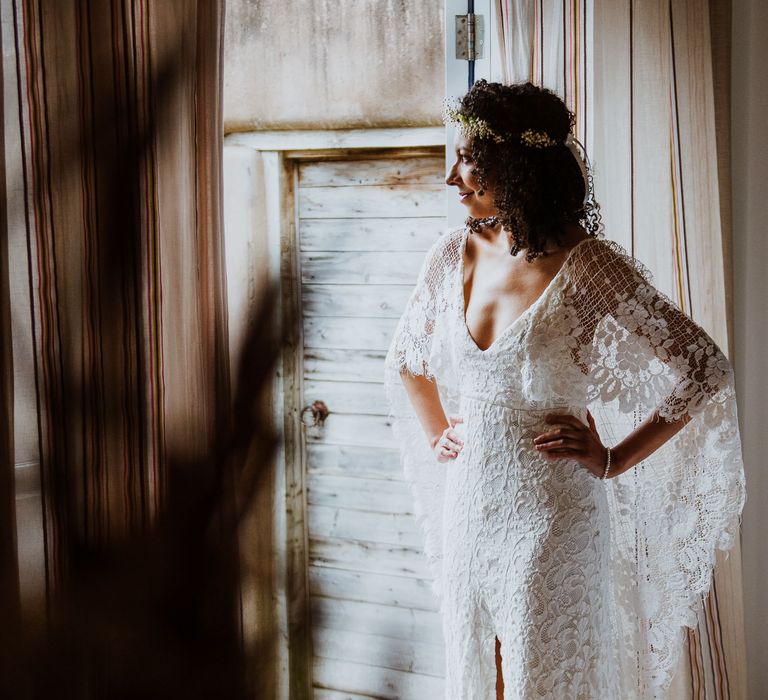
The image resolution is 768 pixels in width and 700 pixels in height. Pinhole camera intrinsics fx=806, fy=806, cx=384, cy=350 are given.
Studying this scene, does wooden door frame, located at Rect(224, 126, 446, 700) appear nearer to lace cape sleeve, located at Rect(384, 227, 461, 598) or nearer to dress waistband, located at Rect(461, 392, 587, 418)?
dress waistband, located at Rect(461, 392, 587, 418)

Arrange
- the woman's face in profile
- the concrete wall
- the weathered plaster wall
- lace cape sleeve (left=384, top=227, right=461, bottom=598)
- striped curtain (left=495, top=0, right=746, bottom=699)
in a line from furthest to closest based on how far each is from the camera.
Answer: the weathered plaster wall
the concrete wall
striped curtain (left=495, top=0, right=746, bottom=699)
lace cape sleeve (left=384, top=227, right=461, bottom=598)
the woman's face in profile

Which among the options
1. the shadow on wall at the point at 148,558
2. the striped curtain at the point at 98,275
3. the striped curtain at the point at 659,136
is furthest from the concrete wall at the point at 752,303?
the shadow on wall at the point at 148,558

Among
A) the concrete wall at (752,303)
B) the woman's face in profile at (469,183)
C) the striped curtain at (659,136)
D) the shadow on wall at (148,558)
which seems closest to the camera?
the shadow on wall at (148,558)

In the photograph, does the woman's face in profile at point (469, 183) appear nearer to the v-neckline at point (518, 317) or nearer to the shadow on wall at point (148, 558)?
the v-neckline at point (518, 317)

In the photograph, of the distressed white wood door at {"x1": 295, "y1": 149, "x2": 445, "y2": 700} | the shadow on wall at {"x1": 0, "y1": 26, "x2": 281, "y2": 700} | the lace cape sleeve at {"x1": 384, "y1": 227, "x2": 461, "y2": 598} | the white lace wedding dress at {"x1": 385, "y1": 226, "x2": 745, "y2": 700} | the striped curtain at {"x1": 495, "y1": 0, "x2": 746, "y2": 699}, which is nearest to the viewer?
the shadow on wall at {"x1": 0, "y1": 26, "x2": 281, "y2": 700}

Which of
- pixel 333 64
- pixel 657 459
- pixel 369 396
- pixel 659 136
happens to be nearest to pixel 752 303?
pixel 659 136

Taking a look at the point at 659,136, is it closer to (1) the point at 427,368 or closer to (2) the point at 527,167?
(2) the point at 527,167

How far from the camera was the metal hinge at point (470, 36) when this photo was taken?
2117mm

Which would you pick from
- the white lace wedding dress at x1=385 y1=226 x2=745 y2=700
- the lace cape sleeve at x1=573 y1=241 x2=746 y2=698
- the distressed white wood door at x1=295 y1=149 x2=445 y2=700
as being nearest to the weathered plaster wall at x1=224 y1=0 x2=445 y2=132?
the distressed white wood door at x1=295 y1=149 x2=445 y2=700

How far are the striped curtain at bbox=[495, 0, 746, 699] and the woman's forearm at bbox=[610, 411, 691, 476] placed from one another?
604 mm

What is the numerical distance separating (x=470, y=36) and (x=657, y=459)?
118cm

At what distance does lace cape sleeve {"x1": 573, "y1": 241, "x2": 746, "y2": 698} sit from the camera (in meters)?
1.57

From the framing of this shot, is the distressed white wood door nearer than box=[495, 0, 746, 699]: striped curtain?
No

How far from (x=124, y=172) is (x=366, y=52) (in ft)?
7.43
